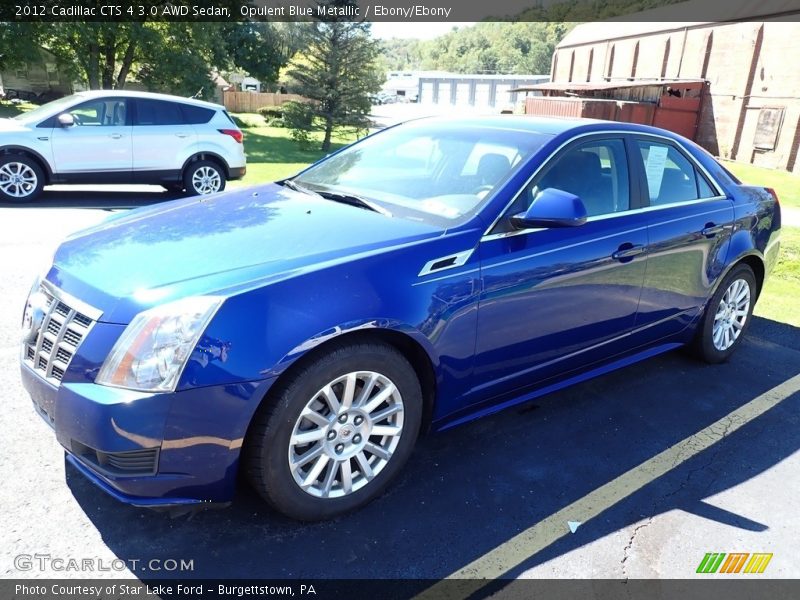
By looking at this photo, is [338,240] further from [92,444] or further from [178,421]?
[92,444]

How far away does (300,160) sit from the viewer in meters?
18.4

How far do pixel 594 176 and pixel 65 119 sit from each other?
843 cm

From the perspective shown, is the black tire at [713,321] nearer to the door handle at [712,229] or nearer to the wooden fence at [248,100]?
the door handle at [712,229]

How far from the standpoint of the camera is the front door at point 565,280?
3.09m

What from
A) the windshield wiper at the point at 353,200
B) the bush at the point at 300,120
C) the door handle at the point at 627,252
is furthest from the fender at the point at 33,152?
the bush at the point at 300,120

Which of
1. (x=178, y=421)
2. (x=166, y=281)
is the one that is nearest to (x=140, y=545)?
(x=178, y=421)

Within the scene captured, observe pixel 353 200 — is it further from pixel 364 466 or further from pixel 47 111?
pixel 47 111

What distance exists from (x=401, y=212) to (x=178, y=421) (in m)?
1.55

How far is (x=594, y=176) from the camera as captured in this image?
3.68 m

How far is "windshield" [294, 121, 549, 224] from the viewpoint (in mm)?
3295

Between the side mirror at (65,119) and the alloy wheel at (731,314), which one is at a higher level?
the side mirror at (65,119)

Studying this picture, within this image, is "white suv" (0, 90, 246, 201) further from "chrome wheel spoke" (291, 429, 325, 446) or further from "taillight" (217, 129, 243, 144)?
"chrome wheel spoke" (291, 429, 325, 446)

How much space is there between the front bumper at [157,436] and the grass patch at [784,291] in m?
5.42

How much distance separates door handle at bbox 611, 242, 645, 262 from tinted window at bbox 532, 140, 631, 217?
0.23 meters
